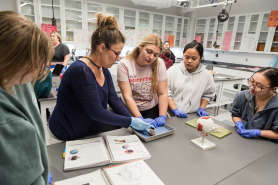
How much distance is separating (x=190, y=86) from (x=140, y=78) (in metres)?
0.54

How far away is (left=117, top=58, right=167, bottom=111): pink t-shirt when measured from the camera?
1.44 meters

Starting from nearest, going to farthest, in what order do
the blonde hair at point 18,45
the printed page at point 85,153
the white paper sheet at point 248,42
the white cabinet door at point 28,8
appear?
1. the blonde hair at point 18,45
2. the printed page at point 85,153
3. the white cabinet door at point 28,8
4. the white paper sheet at point 248,42

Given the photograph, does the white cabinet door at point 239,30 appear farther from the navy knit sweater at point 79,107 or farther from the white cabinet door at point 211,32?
the navy knit sweater at point 79,107

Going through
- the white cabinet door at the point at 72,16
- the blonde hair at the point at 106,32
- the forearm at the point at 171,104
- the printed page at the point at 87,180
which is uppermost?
the white cabinet door at the point at 72,16

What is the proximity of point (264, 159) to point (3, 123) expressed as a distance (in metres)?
1.19

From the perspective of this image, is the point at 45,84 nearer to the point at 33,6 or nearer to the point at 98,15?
the point at 98,15

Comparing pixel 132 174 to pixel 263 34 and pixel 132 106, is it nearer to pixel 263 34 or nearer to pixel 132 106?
pixel 132 106

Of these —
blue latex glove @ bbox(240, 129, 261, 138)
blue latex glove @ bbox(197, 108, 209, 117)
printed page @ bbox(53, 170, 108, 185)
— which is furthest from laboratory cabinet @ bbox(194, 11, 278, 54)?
printed page @ bbox(53, 170, 108, 185)

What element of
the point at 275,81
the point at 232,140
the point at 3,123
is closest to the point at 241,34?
the point at 275,81

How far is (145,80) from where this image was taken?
151cm

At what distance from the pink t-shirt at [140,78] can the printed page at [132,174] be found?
760 mm

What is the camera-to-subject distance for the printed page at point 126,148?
0.87 metres

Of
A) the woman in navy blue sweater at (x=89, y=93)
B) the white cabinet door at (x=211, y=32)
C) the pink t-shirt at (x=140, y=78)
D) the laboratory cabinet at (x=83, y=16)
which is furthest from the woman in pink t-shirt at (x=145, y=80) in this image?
the white cabinet door at (x=211, y=32)

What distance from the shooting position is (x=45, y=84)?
5.35ft
